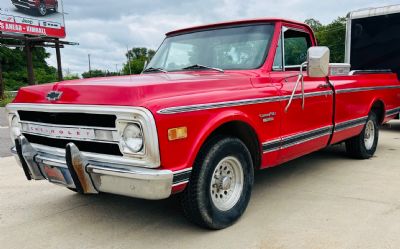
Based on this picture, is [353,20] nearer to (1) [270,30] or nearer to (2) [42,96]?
(1) [270,30]

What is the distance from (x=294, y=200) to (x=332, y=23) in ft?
144

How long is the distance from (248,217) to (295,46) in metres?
2.24

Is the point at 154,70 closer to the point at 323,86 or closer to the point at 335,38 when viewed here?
the point at 323,86

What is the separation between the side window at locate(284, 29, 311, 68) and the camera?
4.58 m

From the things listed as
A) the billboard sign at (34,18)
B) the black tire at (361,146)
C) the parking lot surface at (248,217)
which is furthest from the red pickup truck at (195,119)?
the billboard sign at (34,18)

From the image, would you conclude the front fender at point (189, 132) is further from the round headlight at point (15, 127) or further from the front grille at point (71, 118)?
the round headlight at point (15, 127)

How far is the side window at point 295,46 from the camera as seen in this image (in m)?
4.58

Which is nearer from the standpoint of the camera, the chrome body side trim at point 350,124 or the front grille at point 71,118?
the front grille at point 71,118

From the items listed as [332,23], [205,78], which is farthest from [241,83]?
[332,23]

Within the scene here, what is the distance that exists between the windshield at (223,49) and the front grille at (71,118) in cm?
160

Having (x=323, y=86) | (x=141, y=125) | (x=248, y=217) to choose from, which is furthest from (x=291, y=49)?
(x=141, y=125)

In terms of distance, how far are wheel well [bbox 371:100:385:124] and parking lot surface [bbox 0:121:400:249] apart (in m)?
1.35

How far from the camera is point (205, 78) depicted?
358 cm

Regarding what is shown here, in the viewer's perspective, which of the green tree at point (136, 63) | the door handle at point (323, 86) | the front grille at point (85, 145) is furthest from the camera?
the green tree at point (136, 63)
